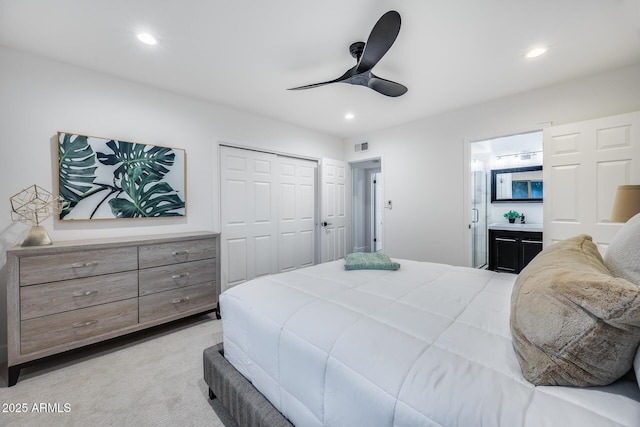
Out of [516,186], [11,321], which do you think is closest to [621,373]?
[11,321]

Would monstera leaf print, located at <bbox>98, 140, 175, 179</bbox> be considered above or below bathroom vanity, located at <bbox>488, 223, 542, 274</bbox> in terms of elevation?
above

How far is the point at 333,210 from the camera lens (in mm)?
4602

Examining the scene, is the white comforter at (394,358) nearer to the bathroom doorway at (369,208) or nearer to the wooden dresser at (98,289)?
the wooden dresser at (98,289)

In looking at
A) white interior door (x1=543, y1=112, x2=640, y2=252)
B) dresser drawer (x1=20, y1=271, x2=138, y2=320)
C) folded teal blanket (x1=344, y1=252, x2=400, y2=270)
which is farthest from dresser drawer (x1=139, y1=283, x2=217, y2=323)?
white interior door (x1=543, y1=112, x2=640, y2=252)

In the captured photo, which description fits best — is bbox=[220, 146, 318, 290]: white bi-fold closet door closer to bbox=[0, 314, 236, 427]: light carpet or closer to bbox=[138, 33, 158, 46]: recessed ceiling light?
bbox=[0, 314, 236, 427]: light carpet

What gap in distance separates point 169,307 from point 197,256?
54 centimetres

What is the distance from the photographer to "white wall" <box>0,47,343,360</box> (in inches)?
82.6

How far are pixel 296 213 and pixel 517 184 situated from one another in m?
3.95

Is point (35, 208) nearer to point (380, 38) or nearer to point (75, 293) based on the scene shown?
point (75, 293)

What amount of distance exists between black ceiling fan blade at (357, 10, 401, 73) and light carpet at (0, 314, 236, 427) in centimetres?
245

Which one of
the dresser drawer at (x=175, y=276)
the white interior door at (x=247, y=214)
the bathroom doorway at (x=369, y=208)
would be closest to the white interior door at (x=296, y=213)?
the white interior door at (x=247, y=214)

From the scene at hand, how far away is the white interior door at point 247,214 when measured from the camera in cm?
337

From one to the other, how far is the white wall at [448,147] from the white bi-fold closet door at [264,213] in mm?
1270

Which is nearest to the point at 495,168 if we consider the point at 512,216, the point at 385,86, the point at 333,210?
the point at 512,216
